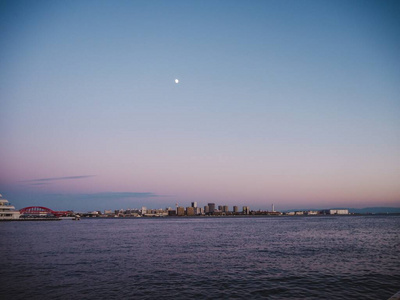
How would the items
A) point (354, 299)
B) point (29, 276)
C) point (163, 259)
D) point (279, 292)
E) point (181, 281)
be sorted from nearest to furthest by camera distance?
point (354, 299), point (279, 292), point (181, 281), point (29, 276), point (163, 259)

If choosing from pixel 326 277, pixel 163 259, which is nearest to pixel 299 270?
pixel 326 277

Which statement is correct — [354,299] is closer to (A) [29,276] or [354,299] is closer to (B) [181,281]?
(B) [181,281]

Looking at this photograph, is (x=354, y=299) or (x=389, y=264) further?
(x=389, y=264)

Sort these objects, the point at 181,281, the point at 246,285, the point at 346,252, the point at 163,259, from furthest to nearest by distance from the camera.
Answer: the point at 346,252 < the point at 163,259 < the point at 181,281 < the point at 246,285

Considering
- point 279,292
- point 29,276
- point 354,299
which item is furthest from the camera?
point 29,276

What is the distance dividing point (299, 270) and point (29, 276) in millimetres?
31766

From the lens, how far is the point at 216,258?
145ft

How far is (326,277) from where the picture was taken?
104 ft

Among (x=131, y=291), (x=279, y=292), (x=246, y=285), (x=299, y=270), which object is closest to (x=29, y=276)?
(x=131, y=291)

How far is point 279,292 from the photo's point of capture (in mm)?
26172

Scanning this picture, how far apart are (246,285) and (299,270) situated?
9.98 m

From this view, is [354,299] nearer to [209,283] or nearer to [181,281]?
[209,283]

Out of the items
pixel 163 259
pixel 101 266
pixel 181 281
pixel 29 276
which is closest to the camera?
pixel 181 281

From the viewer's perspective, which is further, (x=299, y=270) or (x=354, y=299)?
(x=299, y=270)
